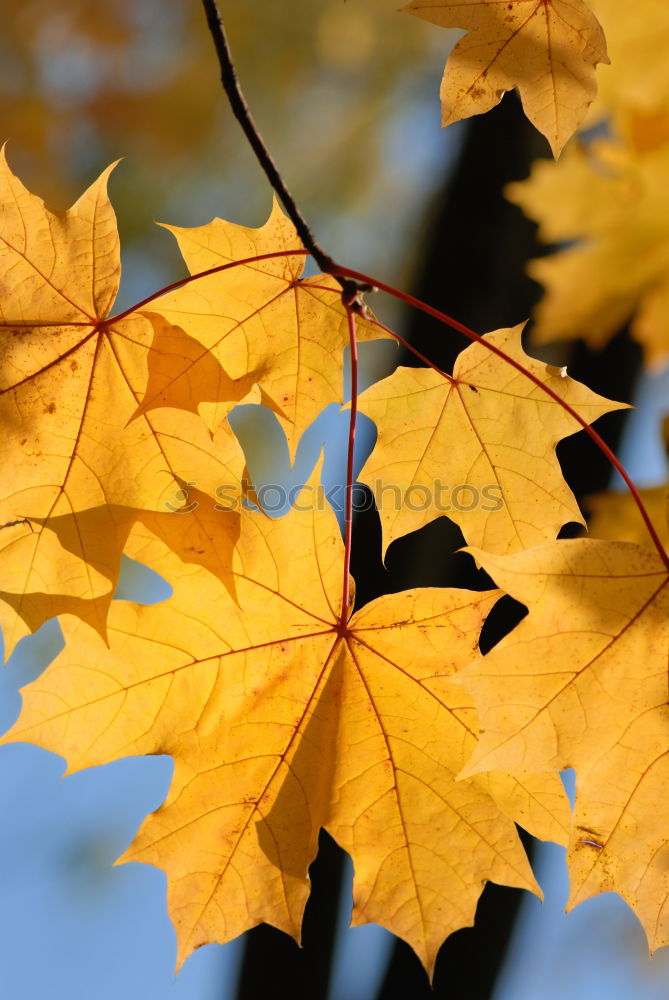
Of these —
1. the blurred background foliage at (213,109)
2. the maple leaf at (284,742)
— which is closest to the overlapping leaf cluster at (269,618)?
the maple leaf at (284,742)

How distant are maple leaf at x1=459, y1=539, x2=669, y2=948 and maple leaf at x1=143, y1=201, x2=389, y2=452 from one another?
0.42 meters

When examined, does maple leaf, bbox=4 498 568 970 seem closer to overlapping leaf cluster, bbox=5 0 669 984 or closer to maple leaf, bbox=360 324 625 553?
overlapping leaf cluster, bbox=5 0 669 984

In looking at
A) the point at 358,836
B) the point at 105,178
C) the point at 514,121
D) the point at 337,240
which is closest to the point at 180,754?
the point at 358,836

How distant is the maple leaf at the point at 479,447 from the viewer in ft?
4.39

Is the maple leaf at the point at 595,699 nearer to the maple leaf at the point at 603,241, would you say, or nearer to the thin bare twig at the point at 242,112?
the thin bare twig at the point at 242,112

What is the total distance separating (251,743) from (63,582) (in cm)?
38

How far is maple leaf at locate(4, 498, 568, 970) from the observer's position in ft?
4.04

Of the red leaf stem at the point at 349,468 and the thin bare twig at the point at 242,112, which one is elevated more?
the thin bare twig at the point at 242,112

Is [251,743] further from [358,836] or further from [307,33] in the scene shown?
[307,33]

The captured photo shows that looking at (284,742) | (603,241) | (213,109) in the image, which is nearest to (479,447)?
(284,742)

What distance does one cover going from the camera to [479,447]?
140 cm

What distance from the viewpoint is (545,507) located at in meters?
1.34

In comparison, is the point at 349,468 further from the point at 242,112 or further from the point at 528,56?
the point at 528,56

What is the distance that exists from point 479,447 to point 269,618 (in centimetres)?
46
